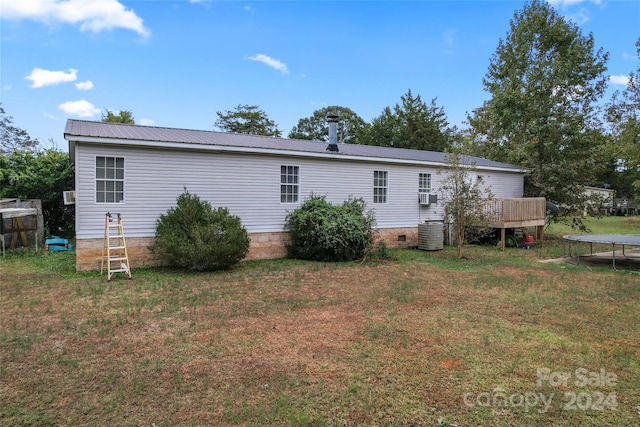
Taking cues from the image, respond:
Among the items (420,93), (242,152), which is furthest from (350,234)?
(420,93)

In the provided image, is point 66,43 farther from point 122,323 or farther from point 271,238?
point 122,323

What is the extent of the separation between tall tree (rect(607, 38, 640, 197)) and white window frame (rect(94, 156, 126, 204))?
23831 mm

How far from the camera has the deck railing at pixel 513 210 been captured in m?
12.6

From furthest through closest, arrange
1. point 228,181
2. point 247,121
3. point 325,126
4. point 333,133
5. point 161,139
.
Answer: point 325,126
point 247,121
point 333,133
point 228,181
point 161,139

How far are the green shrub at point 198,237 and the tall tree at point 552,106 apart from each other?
12795 millimetres

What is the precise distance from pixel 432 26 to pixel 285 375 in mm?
14629

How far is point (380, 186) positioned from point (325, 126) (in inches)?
1076

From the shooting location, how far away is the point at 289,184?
35.3 feet

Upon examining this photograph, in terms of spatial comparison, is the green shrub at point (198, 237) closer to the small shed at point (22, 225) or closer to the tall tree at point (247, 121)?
the small shed at point (22, 225)

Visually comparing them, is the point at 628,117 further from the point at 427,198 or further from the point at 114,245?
the point at 114,245

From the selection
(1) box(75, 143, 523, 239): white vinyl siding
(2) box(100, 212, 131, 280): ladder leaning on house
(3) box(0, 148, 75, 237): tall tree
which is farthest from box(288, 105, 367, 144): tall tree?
(2) box(100, 212, 131, 280): ladder leaning on house

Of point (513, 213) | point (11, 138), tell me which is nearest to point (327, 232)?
point (513, 213)

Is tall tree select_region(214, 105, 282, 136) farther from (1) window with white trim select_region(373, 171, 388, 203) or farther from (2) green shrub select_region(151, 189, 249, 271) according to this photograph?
(2) green shrub select_region(151, 189, 249, 271)

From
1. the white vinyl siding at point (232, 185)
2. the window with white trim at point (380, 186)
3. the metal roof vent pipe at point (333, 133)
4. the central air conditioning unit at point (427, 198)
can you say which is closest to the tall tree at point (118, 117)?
the metal roof vent pipe at point (333, 133)
